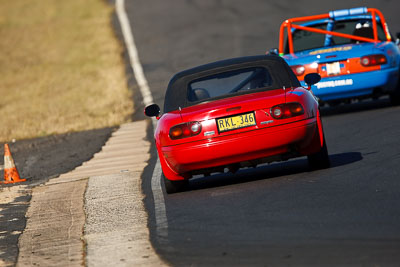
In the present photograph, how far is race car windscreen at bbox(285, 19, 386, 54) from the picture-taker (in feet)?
50.0

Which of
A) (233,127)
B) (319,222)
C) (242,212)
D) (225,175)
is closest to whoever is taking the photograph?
(319,222)

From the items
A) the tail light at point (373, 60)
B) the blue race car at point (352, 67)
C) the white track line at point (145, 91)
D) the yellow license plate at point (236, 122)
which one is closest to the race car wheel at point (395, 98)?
the blue race car at point (352, 67)

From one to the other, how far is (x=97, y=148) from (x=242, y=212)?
7778 millimetres

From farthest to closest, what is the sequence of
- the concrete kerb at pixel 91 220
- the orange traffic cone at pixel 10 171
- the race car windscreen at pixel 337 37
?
the race car windscreen at pixel 337 37 → the orange traffic cone at pixel 10 171 → the concrete kerb at pixel 91 220

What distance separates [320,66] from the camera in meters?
14.2

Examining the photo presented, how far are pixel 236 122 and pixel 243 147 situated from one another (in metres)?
0.24

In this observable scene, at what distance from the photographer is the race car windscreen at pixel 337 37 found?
15.2 m

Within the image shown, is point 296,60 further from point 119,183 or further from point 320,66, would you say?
point 119,183

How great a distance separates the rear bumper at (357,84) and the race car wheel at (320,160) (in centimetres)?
473

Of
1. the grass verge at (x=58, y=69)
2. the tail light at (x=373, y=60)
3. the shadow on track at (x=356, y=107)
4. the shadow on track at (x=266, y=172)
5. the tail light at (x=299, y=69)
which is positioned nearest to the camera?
the shadow on track at (x=266, y=172)

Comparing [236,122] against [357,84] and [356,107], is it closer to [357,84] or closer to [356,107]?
[357,84]

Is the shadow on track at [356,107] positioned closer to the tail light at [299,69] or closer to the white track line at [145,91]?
the tail light at [299,69]

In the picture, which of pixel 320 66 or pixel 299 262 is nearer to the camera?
pixel 299 262

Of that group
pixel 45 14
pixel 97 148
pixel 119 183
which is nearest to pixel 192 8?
pixel 45 14
